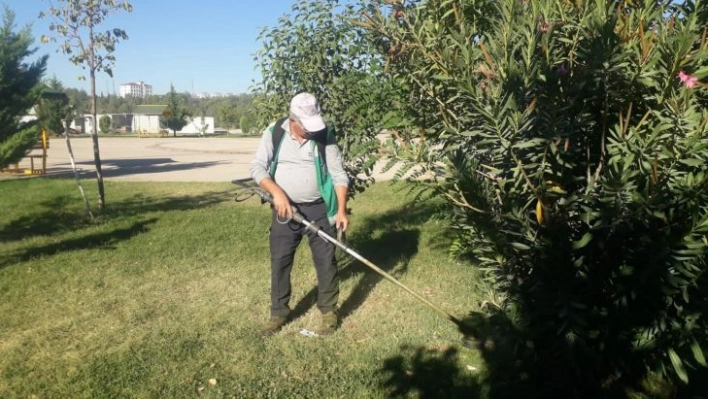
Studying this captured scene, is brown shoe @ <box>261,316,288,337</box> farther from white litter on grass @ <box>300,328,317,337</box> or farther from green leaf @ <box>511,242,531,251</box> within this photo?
green leaf @ <box>511,242,531,251</box>

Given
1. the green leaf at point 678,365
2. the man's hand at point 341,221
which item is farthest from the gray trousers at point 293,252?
the green leaf at point 678,365

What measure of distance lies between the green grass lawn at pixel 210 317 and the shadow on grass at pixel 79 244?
3 cm

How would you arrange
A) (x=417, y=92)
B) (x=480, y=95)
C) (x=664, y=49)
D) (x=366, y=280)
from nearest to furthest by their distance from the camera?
(x=664, y=49)
(x=480, y=95)
(x=417, y=92)
(x=366, y=280)

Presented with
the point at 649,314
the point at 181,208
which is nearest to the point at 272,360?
the point at 649,314

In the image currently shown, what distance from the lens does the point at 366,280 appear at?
236 inches

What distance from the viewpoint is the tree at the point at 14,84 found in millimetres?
7869

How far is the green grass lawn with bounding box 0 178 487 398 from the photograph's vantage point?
381cm

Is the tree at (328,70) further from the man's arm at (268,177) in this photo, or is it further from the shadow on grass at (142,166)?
the shadow on grass at (142,166)

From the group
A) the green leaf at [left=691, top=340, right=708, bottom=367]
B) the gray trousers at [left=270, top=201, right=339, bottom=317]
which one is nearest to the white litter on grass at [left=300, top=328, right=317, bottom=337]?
the gray trousers at [left=270, top=201, right=339, bottom=317]

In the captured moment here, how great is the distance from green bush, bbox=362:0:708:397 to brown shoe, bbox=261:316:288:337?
1913 millimetres

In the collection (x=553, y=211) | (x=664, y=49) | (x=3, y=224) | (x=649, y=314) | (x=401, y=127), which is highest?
(x=664, y=49)

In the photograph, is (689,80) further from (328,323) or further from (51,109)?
(51,109)

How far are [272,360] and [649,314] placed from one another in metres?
2.45

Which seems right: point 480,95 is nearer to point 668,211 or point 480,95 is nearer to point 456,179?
point 456,179
